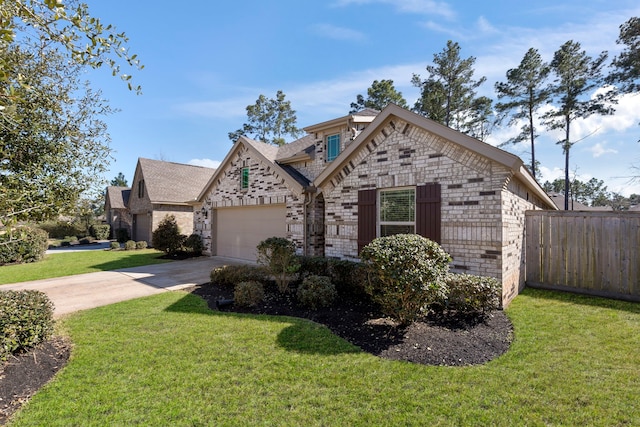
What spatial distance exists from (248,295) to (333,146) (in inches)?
285

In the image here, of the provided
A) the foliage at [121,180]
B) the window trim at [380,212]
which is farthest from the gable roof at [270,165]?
the foliage at [121,180]

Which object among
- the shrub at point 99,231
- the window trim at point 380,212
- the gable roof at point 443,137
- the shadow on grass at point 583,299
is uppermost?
the gable roof at point 443,137

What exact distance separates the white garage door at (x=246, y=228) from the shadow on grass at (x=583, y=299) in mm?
8329

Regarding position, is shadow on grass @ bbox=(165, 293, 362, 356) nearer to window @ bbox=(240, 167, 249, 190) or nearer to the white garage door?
the white garage door

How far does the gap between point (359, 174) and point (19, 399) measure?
25.6ft

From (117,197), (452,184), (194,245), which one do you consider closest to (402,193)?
(452,184)

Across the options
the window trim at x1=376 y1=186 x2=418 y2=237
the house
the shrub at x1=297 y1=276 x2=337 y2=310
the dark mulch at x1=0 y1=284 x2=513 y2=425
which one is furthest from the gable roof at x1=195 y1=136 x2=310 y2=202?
the dark mulch at x1=0 y1=284 x2=513 y2=425

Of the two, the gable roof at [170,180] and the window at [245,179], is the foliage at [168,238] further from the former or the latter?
the window at [245,179]

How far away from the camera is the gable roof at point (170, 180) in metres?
20.7

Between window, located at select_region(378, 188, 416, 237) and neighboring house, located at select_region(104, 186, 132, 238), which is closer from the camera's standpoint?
window, located at select_region(378, 188, 416, 237)

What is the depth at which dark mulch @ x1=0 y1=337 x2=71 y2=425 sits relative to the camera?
3.22 metres

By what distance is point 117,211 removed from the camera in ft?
87.8

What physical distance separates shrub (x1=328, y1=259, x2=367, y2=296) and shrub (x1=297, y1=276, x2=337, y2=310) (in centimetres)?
72

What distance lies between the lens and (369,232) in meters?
8.24
